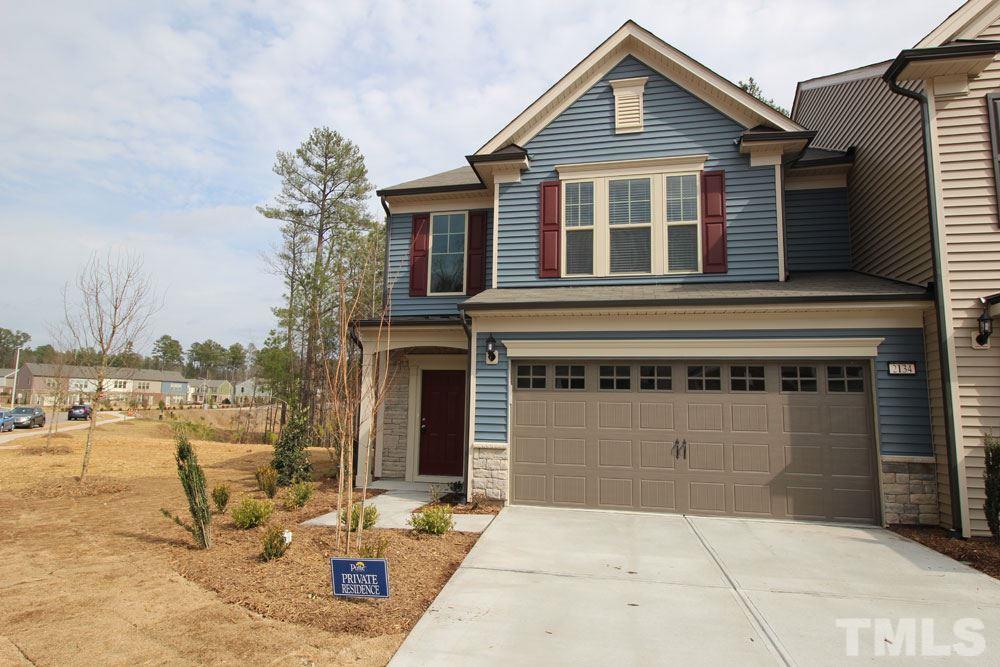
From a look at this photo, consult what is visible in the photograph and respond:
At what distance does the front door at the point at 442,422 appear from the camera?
10.7 meters

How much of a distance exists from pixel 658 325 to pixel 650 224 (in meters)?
2.07

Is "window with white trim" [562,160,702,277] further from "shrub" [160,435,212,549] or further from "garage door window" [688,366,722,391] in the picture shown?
"shrub" [160,435,212,549]

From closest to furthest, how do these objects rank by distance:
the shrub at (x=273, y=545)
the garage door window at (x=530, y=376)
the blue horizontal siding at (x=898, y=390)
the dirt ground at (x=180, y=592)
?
the dirt ground at (x=180, y=592), the shrub at (x=273, y=545), the blue horizontal siding at (x=898, y=390), the garage door window at (x=530, y=376)

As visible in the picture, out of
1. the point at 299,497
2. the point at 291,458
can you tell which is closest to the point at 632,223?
the point at 299,497

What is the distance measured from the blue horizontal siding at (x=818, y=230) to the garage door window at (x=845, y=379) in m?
3.02

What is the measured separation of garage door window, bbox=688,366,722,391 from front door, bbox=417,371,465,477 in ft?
15.2

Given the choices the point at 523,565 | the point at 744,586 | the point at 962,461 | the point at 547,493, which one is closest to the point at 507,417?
the point at 547,493

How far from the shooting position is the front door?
35.0 ft

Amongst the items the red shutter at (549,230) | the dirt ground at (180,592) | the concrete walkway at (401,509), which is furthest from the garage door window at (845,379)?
the dirt ground at (180,592)

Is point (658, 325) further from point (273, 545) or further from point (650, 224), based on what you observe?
point (273, 545)

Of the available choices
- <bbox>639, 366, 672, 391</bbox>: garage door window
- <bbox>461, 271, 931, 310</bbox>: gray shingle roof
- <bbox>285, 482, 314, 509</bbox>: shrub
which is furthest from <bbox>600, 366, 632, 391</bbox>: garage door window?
<bbox>285, 482, 314, 509</bbox>: shrub

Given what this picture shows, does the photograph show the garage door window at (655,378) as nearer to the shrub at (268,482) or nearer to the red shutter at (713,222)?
the red shutter at (713,222)

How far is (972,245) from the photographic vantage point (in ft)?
23.2

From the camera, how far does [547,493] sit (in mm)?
8156
